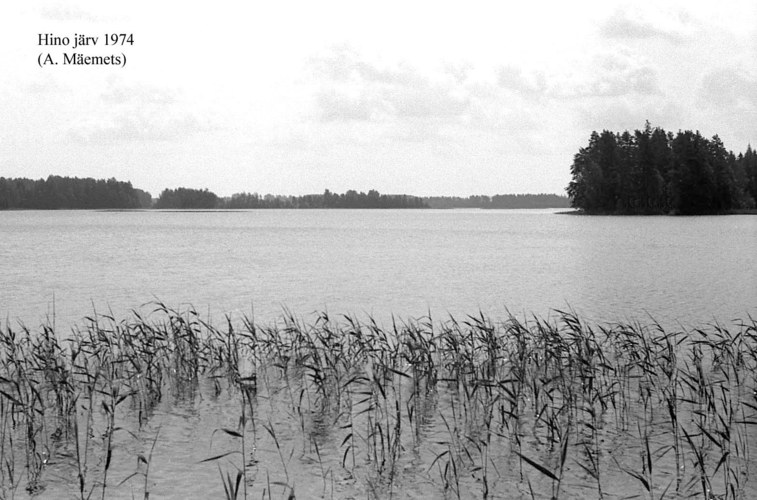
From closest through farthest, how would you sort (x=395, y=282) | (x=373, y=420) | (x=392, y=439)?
(x=392, y=439) → (x=373, y=420) → (x=395, y=282)

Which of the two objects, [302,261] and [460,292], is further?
[302,261]

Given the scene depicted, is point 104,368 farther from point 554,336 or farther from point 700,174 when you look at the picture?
point 700,174

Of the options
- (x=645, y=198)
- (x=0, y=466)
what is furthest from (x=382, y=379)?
(x=645, y=198)

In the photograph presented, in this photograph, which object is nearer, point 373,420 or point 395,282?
point 373,420

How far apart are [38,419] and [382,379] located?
227 inches

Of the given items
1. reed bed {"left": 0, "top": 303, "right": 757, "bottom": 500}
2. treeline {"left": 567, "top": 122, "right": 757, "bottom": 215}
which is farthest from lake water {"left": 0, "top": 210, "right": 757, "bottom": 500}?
treeline {"left": 567, "top": 122, "right": 757, "bottom": 215}

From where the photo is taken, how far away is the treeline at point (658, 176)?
11912 centimetres

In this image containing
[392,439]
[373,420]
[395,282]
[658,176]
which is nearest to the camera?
[392,439]

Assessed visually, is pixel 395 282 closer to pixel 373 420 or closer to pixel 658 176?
pixel 373 420

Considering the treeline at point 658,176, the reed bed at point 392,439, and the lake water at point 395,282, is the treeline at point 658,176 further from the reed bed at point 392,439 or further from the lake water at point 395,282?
the reed bed at point 392,439

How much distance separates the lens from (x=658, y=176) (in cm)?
12481

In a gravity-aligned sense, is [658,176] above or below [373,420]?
above

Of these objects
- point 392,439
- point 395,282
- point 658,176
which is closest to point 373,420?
point 392,439

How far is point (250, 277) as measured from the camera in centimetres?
3694
